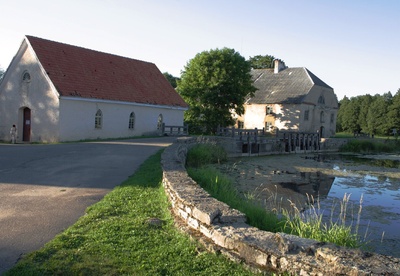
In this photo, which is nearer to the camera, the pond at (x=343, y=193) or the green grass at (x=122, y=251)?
the green grass at (x=122, y=251)

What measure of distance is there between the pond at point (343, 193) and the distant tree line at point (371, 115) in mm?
46420

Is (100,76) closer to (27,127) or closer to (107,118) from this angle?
(107,118)

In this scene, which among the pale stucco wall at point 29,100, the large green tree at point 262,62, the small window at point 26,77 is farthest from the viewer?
the large green tree at point 262,62

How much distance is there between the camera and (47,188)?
9164mm

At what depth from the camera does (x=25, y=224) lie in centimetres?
623

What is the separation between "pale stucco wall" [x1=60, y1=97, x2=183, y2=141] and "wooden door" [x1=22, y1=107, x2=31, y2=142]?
3.26 m

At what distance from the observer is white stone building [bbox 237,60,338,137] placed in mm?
43625

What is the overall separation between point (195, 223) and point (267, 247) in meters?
1.66

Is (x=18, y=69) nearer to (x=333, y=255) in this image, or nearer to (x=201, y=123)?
(x=201, y=123)

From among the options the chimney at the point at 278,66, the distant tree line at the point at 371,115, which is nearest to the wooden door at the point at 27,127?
the chimney at the point at 278,66

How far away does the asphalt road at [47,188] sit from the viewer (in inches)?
224

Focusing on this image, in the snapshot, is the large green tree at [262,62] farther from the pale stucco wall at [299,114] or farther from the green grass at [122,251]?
the green grass at [122,251]

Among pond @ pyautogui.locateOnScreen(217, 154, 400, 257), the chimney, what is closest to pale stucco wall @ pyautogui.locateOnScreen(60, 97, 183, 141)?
pond @ pyautogui.locateOnScreen(217, 154, 400, 257)

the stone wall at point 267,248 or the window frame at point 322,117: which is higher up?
the window frame at point 322,117
